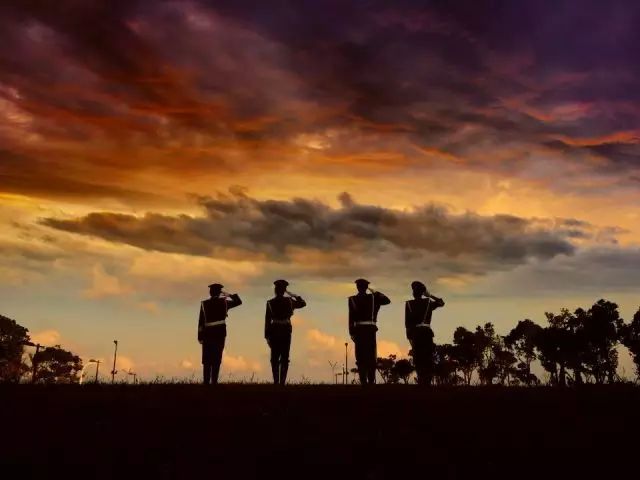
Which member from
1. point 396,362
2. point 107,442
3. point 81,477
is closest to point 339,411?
point 107,442

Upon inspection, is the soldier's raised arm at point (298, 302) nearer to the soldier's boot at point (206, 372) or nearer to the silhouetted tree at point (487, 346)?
the soldier's boot at point (206, 372)

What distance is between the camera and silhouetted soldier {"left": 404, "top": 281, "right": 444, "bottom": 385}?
19.7 metres

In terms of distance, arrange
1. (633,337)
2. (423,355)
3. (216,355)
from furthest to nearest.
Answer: (633,337) → (216,355) → (423,355)

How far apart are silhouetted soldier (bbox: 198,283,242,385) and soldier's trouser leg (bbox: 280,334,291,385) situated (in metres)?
1.86

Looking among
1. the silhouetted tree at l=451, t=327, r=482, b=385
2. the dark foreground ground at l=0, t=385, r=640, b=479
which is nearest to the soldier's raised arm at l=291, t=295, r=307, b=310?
the dark foreground ground at l=0, t=385, r=640, b=479

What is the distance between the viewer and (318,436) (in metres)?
9.04

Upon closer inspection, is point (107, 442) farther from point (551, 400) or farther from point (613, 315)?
point (613, 315)

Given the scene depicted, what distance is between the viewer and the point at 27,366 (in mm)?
89562

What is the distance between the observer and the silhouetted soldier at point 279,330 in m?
20.2

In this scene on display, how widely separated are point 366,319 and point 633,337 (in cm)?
5792

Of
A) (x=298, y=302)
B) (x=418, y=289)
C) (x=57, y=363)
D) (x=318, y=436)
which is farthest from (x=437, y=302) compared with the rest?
(x=57, y=363)

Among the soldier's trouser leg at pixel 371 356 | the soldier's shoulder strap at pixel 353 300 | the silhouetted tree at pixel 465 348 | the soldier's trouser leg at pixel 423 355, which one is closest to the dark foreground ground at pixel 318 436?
the soldier's trouser leg at pixel 423 355

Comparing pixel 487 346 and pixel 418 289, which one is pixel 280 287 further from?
pixel 487 346

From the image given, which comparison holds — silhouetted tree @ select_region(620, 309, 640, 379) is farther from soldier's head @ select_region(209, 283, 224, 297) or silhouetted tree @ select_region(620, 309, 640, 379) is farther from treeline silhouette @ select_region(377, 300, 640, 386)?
soldier's head @ select_region(209, 283, 224, 297)
